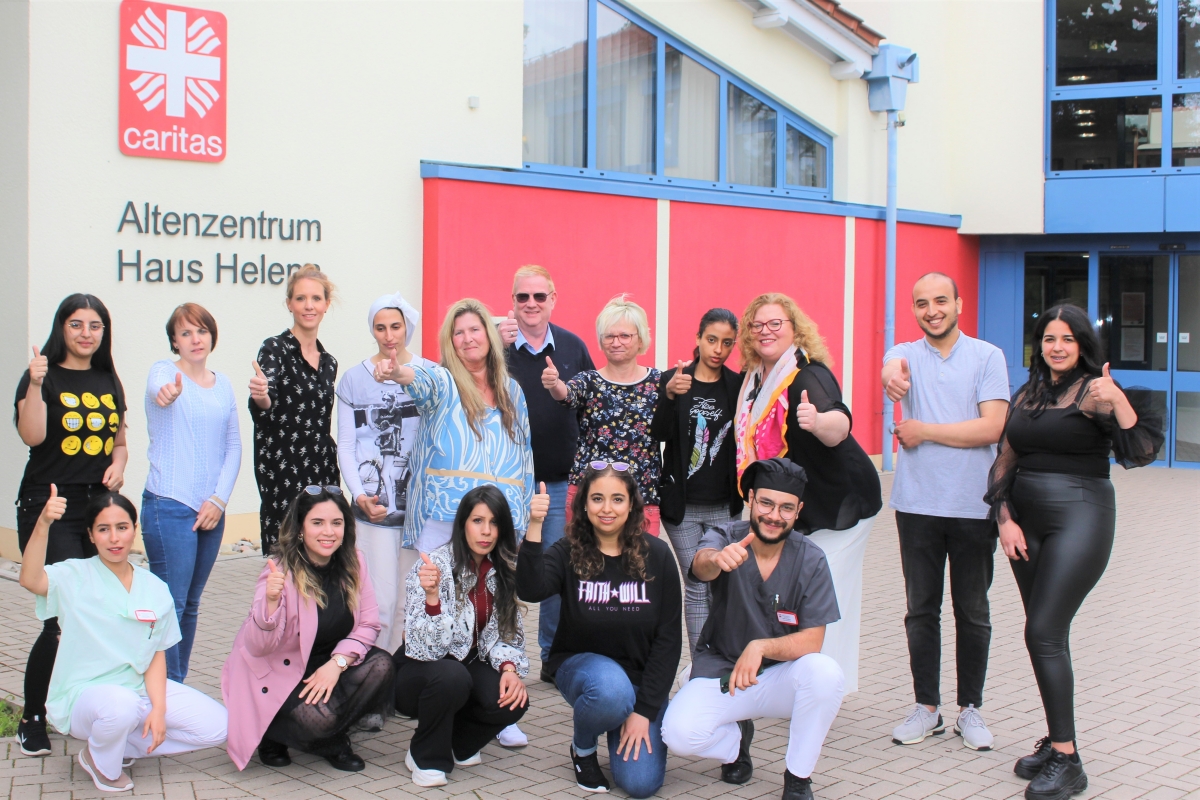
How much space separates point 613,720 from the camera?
14.4 feet

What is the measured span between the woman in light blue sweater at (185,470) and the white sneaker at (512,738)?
143cm

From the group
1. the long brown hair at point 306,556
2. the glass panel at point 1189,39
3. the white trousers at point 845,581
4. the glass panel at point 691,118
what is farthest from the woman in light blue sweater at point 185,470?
the glass panel at point 1189,39

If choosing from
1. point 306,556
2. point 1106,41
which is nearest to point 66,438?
point 306,556

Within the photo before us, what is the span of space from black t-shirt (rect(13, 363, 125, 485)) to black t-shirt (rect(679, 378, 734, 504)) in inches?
98.8

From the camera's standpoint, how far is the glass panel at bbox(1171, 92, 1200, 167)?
549 inches

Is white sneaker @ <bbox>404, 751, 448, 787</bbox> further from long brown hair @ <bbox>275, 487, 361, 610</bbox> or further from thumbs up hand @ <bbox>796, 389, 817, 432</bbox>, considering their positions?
thumbs up hand @ <bbox>796, 389, 817, 432</bbox>

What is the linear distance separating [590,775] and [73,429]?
99.7 inches

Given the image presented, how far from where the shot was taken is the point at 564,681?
4551 millimetres

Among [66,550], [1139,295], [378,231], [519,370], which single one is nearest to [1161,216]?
[1139,295]

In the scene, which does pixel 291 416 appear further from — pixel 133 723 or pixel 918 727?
pixel 918 727

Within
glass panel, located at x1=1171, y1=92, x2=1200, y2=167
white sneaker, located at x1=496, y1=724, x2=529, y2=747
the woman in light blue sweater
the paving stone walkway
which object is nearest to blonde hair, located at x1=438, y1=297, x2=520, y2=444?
the woman in light blue sweater

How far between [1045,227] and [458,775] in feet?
39.9

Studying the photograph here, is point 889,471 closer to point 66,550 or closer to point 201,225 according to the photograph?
point 201,225

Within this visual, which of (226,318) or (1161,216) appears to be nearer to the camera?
(226,318)
